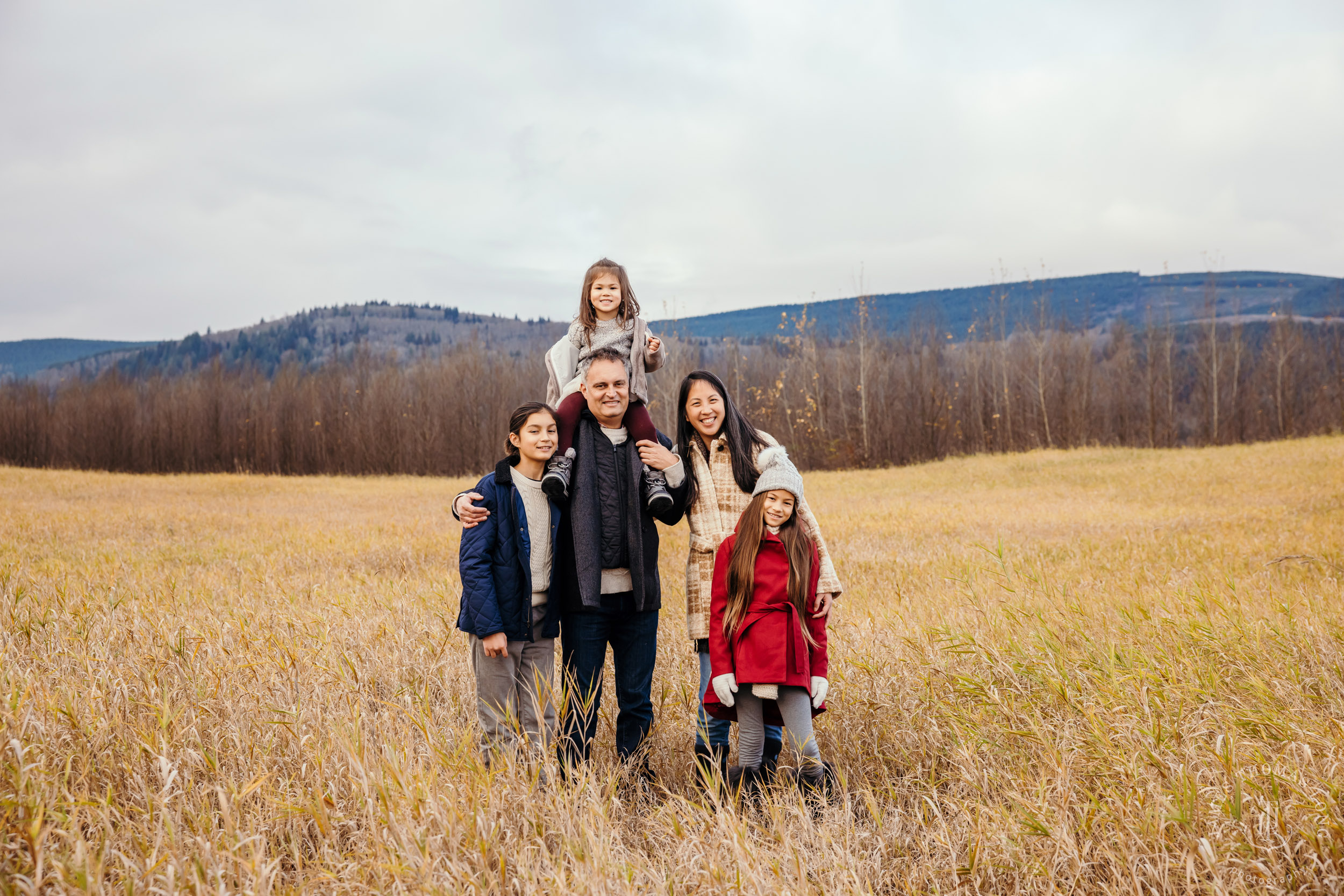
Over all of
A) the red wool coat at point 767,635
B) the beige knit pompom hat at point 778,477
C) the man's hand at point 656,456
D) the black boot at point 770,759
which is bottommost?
the black boot at point 770,759

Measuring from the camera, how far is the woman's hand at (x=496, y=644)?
2.92 m

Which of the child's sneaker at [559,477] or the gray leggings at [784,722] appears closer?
the gray leggings at [784,722]

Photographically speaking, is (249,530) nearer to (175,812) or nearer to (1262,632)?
(175,812)

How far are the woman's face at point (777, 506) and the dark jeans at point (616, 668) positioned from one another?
719 millimetres

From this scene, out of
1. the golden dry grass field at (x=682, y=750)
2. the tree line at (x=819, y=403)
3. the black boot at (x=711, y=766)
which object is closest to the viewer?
the golden dry grass field at (x=682, y=750)

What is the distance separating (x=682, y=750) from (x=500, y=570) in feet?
4.73

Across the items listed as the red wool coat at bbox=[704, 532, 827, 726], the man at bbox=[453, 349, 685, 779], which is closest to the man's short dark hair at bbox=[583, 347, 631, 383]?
the man at bbox=[453, 349, 685, 779]

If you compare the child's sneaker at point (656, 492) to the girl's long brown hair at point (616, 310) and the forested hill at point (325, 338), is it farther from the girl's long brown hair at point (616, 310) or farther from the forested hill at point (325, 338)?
the forested hill at point (325, 338)

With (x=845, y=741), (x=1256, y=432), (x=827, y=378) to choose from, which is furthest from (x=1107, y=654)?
(x=1256, y=432)

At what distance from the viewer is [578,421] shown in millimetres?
3305

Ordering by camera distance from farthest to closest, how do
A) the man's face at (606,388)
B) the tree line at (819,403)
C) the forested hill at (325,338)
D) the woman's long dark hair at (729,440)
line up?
the forested hill at (325,338), the tree line at (819,403), the woman's long dark hair at (729,440), the man's face at (606,388)

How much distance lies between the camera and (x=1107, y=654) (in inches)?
156

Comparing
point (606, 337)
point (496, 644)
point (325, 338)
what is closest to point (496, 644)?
point (496, 644)

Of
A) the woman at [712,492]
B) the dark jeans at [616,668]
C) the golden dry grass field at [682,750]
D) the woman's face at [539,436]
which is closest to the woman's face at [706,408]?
the woman at [712,492]
